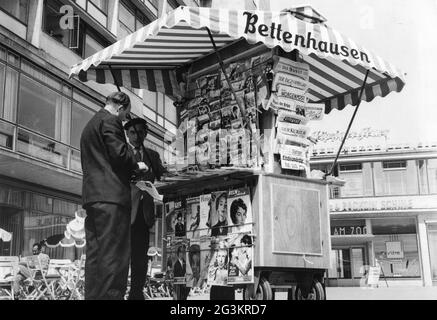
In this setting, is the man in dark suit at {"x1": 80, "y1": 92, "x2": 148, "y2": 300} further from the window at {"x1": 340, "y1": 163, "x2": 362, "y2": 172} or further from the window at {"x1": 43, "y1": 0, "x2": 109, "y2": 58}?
the window at {"x1": 340, "y1": 163, "x2": 362, "y2": 172}

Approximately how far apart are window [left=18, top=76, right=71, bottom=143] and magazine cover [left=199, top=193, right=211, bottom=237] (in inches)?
296

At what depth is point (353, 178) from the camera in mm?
32500

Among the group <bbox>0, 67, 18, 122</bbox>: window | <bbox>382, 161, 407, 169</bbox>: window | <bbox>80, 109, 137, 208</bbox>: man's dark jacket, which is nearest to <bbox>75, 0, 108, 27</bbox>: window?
<bbox>0, 67, 18, 122</bbox>: window

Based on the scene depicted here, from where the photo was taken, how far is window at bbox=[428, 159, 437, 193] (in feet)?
101

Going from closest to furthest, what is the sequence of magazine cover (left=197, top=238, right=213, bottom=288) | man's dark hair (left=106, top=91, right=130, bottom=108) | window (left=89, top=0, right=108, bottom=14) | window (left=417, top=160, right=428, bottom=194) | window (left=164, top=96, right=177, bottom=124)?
man's dark hair (left=106, top=91, right=130, bottom=108), magazine cover (left=197, top=238, right=213, bottom=288), window (left=164, top=96, right=177, bottom=124), window (left=89, top=0, right=108, bottom=14), window (left=417, top=160, right=428, bottom=194)

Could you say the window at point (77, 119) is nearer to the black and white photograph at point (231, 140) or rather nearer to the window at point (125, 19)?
the window at point (125, 19)

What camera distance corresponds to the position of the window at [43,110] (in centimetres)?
1257

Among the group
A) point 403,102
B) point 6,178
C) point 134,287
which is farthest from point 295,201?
point 6,178

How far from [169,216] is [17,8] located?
7.07m

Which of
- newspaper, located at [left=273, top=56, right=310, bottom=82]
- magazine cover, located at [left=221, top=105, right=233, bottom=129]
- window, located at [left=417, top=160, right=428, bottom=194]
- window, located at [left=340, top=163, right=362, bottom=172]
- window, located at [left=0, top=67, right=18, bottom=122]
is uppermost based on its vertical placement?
window, located at [left=340, top=163, right=362, bottom=172]

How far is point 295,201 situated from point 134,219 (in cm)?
156

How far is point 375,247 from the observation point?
1297 inches

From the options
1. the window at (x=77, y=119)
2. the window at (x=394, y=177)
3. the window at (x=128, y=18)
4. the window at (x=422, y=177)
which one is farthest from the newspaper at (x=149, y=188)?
the window at (x=394, y=177)

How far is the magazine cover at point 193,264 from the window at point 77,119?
367 inches
